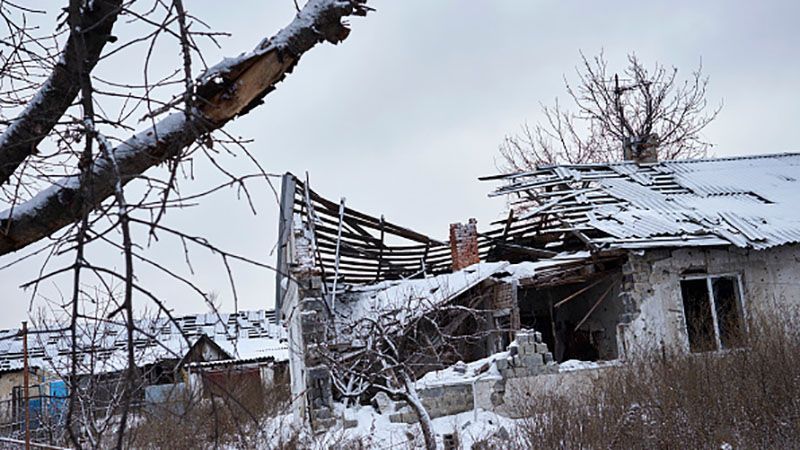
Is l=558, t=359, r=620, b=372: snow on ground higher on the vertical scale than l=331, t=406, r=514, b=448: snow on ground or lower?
higher

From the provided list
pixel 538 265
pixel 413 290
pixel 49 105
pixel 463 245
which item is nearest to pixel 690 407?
pixel 538 265

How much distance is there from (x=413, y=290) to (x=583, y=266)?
308 cm

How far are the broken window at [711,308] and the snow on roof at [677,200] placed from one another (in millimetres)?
953

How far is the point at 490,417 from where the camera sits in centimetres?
1108

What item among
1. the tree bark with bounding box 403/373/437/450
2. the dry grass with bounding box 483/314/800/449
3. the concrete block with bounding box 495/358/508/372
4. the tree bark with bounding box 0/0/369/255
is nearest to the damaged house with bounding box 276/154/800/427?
the concrete block with bounding box 495/358/508/372

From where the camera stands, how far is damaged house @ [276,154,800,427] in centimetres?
1280

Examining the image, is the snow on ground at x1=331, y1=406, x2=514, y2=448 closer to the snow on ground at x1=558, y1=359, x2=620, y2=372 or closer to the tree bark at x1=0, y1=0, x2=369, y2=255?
the snow on ground at x1=558, y1=359, x2=620, y2=372

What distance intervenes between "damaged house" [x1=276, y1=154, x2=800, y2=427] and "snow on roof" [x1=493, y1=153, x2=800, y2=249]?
1.6 inches

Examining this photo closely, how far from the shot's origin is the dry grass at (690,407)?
736 centimetres

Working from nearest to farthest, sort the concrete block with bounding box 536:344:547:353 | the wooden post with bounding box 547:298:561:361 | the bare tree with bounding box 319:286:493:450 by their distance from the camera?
the bare tree with bounding box 319:286:493:450
the concrete block with bounding box 536:344:547:353
the wooden post with bounding box 547:298:561:361

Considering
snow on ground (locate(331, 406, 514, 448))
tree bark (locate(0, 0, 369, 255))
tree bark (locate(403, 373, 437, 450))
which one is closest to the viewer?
tree bark (locate(0, 0, 369, 255))

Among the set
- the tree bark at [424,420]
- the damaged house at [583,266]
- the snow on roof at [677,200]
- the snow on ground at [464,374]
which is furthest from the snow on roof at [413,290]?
the tree bark at [424,420]

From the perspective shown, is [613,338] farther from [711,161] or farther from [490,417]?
[711,161]

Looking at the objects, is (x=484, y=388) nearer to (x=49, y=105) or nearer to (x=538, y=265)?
(x=538, y=265)
